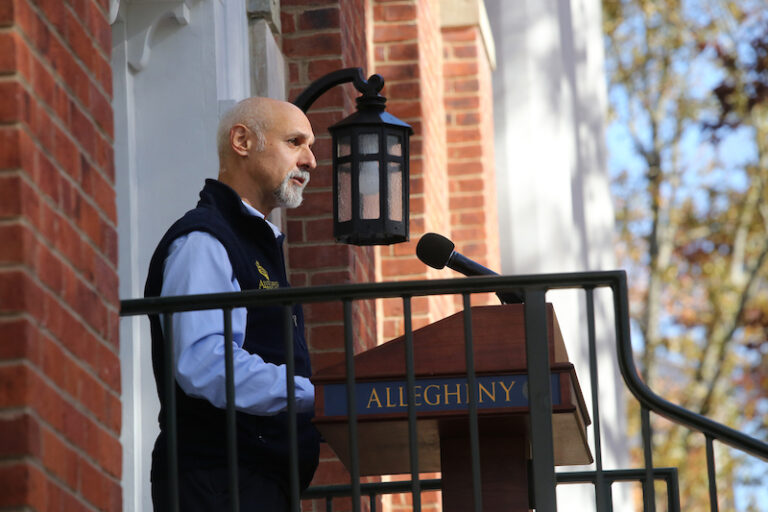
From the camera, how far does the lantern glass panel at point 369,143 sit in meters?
6.02

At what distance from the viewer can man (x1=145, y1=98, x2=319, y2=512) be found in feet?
13.7

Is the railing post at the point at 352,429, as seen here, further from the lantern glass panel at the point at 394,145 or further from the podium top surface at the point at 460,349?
the lantern glass panel at the point at 394,145

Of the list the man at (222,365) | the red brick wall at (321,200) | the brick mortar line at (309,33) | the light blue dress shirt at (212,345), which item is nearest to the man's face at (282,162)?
the man at (222,365)

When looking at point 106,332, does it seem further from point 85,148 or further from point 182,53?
point 182,53

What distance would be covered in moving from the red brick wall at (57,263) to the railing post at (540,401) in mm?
1033

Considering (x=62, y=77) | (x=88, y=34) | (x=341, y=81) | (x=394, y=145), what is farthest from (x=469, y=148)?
(x=62, y=77)

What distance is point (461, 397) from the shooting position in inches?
159

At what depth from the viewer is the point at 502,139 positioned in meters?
10.7

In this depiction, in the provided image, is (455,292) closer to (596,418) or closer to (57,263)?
(596,418)

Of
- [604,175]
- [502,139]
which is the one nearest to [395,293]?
[502,139]

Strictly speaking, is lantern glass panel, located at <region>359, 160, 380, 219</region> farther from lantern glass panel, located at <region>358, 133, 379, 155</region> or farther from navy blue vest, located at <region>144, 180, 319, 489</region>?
navy blue vest, located at <region>144, 180, 319, 489</region>

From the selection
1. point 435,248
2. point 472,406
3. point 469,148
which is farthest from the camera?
point 469,148

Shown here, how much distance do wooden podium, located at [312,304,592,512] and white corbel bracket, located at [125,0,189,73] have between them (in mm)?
2373

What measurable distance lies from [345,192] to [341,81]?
484 millimetres
